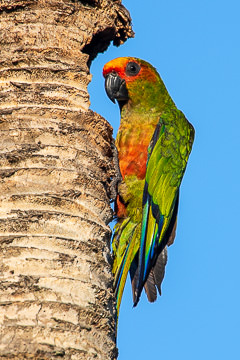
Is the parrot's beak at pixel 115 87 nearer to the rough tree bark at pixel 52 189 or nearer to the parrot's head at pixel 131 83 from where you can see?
the parrot's head at pixel 131 83

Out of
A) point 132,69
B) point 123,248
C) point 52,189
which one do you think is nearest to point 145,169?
point 123,248

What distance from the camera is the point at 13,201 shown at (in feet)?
10.8

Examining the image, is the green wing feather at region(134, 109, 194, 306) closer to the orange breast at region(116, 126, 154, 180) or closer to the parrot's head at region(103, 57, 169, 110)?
the orange breast at region(116, 126, 154, 180)

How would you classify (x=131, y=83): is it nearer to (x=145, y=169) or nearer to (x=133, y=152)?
(x=133, y=152)

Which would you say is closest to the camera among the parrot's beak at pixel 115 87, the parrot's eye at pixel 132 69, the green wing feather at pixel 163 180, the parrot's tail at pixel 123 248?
the parrot's tail at pixel 123 248

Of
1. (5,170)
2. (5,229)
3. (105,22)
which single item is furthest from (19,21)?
(5,229)

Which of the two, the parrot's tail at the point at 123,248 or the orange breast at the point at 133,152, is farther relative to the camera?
the orange breast at the point at 133,152

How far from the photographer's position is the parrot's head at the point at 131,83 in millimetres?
5648

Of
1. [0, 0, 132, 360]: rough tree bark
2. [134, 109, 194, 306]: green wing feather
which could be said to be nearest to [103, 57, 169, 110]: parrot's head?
[134, 109, 194, 306]: green wing feather

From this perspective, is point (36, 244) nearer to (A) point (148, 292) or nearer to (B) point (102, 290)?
(B) point (102, 290)

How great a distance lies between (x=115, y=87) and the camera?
18.6 feet

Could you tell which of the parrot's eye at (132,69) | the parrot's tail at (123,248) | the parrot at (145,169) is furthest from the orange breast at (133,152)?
the parrot's eye at (132,69)

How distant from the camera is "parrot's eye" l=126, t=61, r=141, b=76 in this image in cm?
575

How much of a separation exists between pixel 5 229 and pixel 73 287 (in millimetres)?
501
